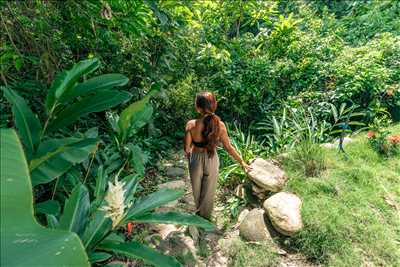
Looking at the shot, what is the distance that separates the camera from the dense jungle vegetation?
179cm

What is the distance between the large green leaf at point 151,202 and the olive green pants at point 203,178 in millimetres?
996

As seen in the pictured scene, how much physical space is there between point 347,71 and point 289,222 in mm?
3098

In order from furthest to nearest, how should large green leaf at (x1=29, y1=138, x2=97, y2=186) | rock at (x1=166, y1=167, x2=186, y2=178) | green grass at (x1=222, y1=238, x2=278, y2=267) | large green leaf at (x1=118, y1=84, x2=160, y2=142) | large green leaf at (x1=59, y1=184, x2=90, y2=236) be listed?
rock at (x1=166, y1=167, x2=186, y2=178)
green grass at (x1=222, y1=238, x2=278, y2=267)
large green leaf at (x1=118, y1=84, x2=160, y2=142)
large green leaf at (x1=59, y1=184, x2=90, y2=236)
large green leaf at (x1=29, y1=138, x2=97, y2=186)

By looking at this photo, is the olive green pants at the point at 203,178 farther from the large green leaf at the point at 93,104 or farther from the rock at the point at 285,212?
the large green leaf at the point at 93,104

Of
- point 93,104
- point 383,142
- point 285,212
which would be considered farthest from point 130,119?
point 383,142

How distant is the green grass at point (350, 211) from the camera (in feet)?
9.26

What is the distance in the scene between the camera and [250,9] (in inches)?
216

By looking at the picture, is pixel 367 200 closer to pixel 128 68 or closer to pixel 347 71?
pixel 347 71

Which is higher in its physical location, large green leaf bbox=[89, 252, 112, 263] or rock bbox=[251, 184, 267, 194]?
large green leaf bbox=[89, 252, 112, 263]

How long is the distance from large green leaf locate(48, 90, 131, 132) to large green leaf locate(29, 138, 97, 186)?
219 mm

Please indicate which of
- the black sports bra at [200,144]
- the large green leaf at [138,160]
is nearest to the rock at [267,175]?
the black sports bra at [200,144]

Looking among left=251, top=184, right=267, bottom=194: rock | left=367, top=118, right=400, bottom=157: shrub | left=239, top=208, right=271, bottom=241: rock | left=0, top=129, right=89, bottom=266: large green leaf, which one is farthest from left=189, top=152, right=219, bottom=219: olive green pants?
left=0, top=129, right=89, bottom=266: large green leaf

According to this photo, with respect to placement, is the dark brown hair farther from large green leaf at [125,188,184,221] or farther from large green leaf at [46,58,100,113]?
large green leaf at [46,58,100,113]

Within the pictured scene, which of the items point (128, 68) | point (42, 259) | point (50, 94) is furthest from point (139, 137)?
point (42, 259)
